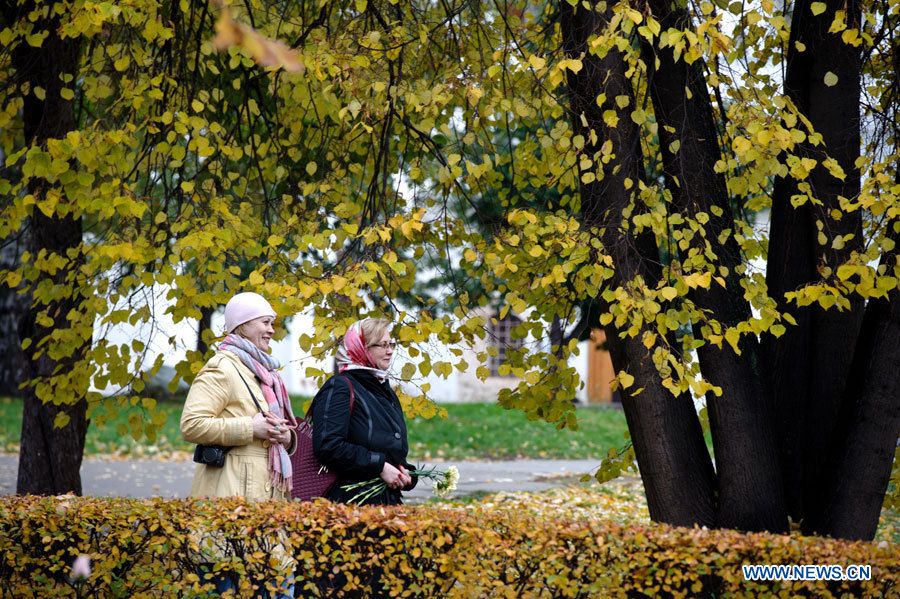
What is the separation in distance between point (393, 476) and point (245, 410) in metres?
0.83

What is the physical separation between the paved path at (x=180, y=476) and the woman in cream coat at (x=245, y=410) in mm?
6373

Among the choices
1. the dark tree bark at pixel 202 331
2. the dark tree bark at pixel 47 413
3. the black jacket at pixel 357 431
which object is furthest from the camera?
the dark tree bark at pixel 47 413

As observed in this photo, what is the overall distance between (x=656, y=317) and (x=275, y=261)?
2.32m

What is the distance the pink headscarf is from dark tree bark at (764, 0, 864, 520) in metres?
2.32

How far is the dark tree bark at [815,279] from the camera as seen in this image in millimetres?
5684

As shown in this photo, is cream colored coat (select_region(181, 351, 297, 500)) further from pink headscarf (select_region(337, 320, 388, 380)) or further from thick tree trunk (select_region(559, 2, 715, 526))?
thick tree trunk (select_region(559, 2, 715, 526))

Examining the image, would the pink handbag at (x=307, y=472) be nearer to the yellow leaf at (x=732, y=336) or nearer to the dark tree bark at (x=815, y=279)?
the yellow leaf at (x=732, y=336)

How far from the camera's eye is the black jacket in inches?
201

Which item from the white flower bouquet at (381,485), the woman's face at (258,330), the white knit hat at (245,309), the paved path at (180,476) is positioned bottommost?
the paved path at (180,476)

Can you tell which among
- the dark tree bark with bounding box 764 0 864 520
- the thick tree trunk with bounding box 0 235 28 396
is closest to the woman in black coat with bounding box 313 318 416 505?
the dark tree bark with bounding box 764 0 864 520

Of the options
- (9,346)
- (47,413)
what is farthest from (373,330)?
(9,346)

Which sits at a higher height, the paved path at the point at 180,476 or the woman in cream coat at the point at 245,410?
the woman in cream coat at the point at 245,410

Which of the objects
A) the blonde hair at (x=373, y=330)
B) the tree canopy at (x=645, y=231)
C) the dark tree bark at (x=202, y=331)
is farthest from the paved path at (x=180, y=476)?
the blonde hair at (x=373, y=330)

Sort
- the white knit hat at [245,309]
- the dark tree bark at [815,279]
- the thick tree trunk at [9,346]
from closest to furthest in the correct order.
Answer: the white knit hat at [245,309]
the dark tree bark at [815,279]
the thick tree trunk at [9,346]
